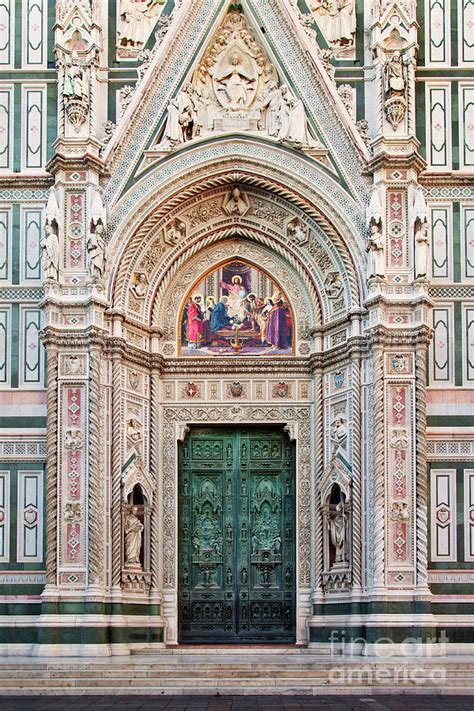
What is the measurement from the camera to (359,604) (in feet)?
79.2

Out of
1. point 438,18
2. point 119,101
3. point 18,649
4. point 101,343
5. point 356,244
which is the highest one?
point 438,18

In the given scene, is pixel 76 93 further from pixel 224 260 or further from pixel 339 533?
pixel 339 533

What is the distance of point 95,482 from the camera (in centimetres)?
2433

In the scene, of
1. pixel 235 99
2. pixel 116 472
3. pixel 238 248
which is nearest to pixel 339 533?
pixel 116 472

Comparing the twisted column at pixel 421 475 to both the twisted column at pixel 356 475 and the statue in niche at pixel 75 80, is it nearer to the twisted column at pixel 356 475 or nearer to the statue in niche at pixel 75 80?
the twisted column at pixel 356 475

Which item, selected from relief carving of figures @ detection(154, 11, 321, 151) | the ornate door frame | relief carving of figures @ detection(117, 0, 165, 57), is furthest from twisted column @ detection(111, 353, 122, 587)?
relief carving of figures @ detection(117, 0, 165, 57)

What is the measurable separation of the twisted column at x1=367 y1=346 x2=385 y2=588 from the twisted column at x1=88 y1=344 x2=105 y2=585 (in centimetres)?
495

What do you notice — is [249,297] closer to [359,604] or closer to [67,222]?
[67,222]

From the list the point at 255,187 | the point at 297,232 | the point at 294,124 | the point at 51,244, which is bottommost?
the point at 51,244

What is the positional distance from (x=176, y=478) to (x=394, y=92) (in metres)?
8.55

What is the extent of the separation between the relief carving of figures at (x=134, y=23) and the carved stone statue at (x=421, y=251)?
6752mm

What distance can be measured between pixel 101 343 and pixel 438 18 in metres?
9.32

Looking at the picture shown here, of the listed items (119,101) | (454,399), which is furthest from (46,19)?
(454,399)

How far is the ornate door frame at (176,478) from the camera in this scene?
25641 mm
